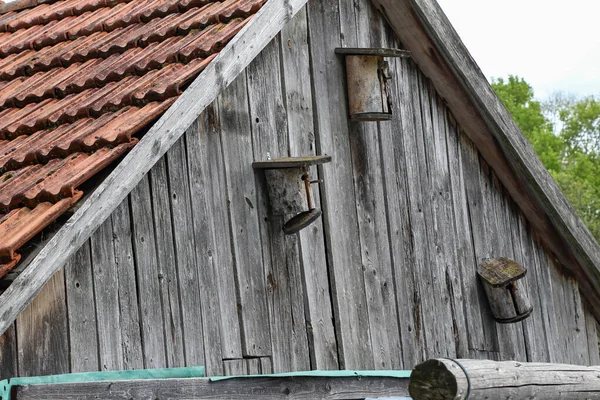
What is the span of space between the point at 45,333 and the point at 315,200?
1806 mm

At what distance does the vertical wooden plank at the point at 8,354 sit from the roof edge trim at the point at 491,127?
301cm

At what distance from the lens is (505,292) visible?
21.3ft

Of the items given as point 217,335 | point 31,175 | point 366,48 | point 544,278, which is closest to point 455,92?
point 366,48

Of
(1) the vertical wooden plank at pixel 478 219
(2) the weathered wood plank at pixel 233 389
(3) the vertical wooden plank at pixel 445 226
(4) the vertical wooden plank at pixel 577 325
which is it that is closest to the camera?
(2) the weathered wood plank at pixel 233 389

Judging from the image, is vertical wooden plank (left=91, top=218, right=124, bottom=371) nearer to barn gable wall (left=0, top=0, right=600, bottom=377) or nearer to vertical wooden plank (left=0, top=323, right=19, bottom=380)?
barn gable wall (left=0, top=0, right=600, bottom=377)

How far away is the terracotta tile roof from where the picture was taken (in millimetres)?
4141

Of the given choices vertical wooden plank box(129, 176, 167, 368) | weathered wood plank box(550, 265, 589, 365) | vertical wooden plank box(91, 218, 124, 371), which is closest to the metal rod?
vertical wooden plank box(129, 176, 167, 368)

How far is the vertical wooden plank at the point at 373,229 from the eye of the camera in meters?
5.86

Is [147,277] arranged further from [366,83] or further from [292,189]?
[366,83]

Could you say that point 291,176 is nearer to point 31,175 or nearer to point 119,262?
point 119,262

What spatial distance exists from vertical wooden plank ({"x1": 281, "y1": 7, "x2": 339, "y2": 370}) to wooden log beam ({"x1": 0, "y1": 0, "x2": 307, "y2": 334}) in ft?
0.94

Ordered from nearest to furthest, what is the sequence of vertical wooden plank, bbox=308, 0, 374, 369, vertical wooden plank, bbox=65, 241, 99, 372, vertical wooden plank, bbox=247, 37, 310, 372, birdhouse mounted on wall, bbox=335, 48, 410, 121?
1. vertical wooden plank, bbox=65, 241, 99, 372
2. vertical wooden plank, bbox=247, 37, 310, 372
3. vertical wooden plank, bbox=308, 0, 374, 369
4. birdhouse mounted on wall, bbox=335, 48, 410, 121

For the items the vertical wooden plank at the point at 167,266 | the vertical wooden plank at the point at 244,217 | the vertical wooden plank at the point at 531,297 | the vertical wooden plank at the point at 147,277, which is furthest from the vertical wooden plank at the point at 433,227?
the vertical wooden plank at the point at 147,277

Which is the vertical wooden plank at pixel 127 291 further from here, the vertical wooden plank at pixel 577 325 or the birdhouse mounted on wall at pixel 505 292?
the vertical wooden plank at pixel 577 325
